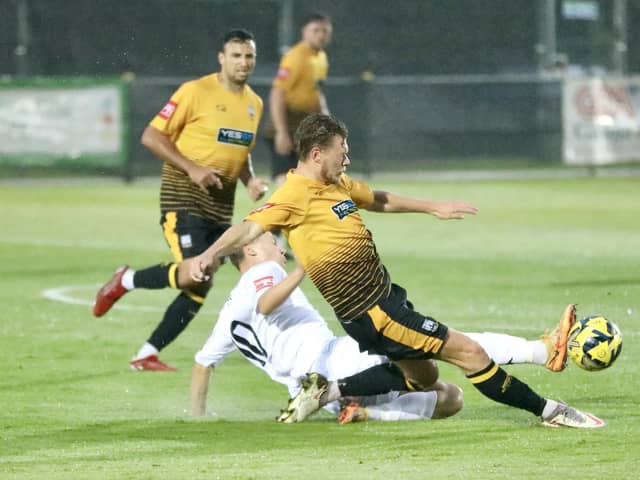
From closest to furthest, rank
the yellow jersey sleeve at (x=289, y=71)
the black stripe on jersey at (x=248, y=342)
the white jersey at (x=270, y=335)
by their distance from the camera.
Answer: the white jersey at (x=270, y=335) < the black stripe on jersey at (x=248, y=342) < the yellow jersey sleeve at (x=289, y=71)

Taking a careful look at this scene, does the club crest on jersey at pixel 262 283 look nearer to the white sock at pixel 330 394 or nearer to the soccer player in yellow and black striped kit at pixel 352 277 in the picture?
the white sock at pixel 330 394

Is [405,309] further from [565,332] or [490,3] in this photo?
[490,3]

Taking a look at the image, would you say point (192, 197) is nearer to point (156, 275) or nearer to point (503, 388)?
point (156, 275)

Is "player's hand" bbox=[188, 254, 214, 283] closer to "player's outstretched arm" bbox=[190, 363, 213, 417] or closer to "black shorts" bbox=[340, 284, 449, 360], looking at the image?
"black shorts" bbox=[340, 284, 449, 360]

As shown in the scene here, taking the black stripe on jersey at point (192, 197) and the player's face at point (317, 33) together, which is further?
the player's face at point (317, 33)

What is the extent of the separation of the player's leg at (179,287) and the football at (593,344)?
117 inches

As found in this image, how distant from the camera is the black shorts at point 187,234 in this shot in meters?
10.4

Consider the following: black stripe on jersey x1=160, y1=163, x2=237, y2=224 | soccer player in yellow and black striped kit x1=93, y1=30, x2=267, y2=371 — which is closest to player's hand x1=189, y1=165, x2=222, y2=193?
soccer player in yellow and black striped kit x1=93, y1=30, x2=267, y2=371

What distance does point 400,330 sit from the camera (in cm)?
769

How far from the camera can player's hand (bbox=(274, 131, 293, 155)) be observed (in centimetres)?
1638

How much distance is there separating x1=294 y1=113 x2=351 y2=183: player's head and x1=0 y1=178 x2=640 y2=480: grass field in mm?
1339

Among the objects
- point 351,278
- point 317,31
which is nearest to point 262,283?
point 351,278

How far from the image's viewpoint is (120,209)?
76.3 feet

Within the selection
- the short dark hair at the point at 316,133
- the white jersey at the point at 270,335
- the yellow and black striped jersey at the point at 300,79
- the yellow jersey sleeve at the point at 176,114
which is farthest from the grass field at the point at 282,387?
the yellow and black striped jersey at the point at 300,79
